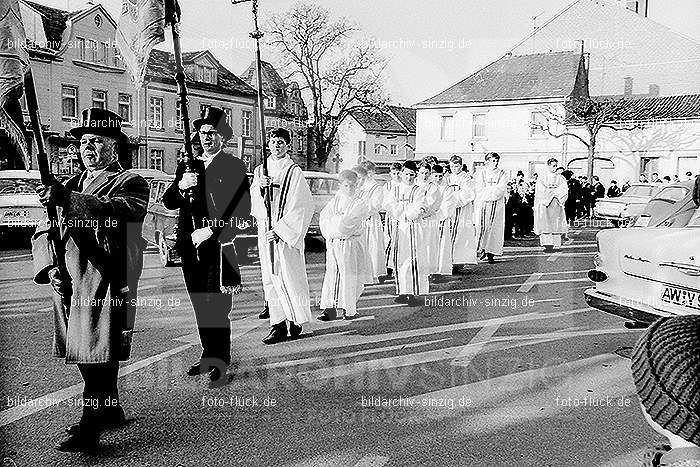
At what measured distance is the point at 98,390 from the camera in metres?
3.80

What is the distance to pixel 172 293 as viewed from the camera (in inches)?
315

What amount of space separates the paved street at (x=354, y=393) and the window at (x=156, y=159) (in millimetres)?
860

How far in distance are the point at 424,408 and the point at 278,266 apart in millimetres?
1838

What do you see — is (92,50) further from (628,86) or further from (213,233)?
(628,86)

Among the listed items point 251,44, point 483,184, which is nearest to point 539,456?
point 251,44

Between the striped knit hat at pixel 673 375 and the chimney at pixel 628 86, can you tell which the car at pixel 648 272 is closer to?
the chimney at pixel 628 86

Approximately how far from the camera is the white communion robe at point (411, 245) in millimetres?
7680

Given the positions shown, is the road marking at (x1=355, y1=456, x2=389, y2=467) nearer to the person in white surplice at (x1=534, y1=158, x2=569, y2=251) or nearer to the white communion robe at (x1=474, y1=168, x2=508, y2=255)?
the white communion robe at (x1=474, y1=168, x2=508, y2=255)

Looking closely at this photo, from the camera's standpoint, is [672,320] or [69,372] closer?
Result: [672,320]

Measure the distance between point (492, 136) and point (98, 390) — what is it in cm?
444

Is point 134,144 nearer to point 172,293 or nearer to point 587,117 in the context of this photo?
point 172,293

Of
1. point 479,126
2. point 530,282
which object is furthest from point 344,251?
point 530,282

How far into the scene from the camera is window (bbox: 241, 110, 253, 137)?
4.75 meters

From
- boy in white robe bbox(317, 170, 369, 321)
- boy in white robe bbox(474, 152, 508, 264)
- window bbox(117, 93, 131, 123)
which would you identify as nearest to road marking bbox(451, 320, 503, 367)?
boy in white robe bbox(317, 170, 369, 321)
